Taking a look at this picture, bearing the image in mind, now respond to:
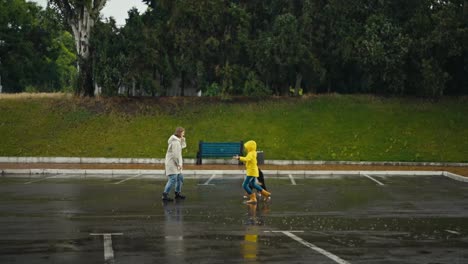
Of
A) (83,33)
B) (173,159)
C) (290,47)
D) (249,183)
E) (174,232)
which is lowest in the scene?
(174,232)

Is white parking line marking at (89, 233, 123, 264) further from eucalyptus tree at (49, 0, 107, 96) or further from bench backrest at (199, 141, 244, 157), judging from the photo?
eucalyptus tree at (49, 0, 107, 96)

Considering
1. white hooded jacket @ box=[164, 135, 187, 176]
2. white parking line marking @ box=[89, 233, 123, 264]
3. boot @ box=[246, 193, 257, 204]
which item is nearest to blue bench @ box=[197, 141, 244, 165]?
white hooded jacket @ box=[164, 135, 187, 176]

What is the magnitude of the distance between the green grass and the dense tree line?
1.73 m

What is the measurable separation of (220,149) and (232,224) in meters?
18.1

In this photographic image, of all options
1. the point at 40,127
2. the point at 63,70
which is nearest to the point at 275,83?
the point at 40,127

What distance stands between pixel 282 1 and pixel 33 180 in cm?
2518

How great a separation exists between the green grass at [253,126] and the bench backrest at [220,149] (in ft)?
3.89

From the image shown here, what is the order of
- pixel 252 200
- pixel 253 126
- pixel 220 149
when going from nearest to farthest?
pixel 252 200 < pixel 220 149 < pixel 253 126

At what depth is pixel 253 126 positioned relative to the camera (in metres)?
36.1

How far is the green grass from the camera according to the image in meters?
33.1

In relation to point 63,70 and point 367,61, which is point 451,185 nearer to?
point 367,61

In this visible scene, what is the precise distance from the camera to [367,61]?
39.6m

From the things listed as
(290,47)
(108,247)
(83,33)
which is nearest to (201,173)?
(290,47)

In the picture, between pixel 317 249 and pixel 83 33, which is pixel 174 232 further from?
pixel 83 33
